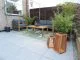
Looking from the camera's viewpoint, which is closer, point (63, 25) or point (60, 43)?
point (60, 43)

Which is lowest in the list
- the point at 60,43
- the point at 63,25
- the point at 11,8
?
the point at 60,43

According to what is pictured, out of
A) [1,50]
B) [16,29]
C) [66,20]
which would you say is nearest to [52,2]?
[16,29]

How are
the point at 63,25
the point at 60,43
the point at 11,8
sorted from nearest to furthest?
1. the point at 60,43
2. the point at 63,25
3. the point at 11,8

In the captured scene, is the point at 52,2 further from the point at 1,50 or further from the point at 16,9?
the point at 1,50

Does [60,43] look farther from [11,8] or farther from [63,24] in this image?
[11,8]

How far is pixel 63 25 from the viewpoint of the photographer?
4.12 meters

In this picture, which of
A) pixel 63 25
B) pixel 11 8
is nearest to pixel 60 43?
pixel 63 25

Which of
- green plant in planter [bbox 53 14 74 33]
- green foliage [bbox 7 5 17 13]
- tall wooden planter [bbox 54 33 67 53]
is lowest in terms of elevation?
tall wooden planter [bbox 54 33 67 53]

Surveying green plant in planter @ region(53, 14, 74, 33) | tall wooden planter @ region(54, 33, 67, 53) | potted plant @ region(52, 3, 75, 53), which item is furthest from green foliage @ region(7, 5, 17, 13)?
tall wooden planter @ region(54, 33, 67, 53)

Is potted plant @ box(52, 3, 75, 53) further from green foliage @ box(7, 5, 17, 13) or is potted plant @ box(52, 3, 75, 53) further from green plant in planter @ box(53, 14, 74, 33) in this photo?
green foliage @ box(7, 5, 17, 13)

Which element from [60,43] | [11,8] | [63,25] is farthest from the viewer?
[11,8]

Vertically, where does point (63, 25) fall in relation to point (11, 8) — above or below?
below

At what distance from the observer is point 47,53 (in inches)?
134

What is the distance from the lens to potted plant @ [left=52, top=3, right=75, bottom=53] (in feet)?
11.5
